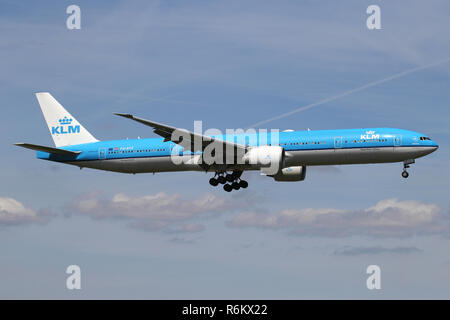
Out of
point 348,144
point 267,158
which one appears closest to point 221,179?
point 267,158

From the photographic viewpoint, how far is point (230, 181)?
170 ft

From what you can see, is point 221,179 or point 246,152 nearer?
point 246,152

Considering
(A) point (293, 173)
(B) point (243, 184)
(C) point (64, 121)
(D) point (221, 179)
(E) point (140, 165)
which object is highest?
(C) point (64, 121)

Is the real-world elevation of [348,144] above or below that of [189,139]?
below

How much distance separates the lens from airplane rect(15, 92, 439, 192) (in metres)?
47.2

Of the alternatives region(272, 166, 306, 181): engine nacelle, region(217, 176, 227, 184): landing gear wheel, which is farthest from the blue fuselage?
region(272, 166, 306, 181): engine nacelle

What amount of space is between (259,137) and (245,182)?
457 centimetres

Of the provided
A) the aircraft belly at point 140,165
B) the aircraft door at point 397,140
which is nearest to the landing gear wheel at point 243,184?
the aircraft belly at point 140,165

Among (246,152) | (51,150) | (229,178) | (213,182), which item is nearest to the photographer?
(246,152)

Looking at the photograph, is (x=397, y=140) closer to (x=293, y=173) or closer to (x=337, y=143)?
(x=337, y=143)

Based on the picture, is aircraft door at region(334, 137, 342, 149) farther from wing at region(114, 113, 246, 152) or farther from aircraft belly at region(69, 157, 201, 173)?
aircraft belly at region(69, 157, 201, 173)

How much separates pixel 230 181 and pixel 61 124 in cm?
1740

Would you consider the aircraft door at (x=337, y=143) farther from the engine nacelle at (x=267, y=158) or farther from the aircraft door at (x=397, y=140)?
the aircraft door at (x=397, y=140)
